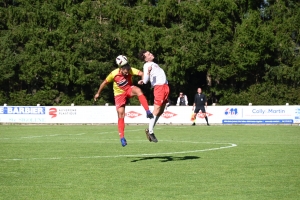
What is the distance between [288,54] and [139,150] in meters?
41.2

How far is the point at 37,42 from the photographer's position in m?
60.8

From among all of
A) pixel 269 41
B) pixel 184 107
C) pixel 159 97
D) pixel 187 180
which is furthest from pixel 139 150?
pixel 269 41

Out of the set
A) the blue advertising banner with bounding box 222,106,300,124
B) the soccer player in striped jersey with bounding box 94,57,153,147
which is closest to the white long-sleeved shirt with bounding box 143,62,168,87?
the soccer player in striped jersey with bounding box 94,57,153,147

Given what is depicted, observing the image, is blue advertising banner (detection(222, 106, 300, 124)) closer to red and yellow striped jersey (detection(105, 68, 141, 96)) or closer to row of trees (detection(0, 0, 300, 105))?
row of trees (detection(0, 0, 300, 105))

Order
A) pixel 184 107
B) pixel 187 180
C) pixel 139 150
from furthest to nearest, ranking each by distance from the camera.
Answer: pixel 184 107
pixel 139 150
pixel 187 180

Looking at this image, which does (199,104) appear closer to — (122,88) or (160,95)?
(122,88)

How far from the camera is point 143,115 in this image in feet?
138

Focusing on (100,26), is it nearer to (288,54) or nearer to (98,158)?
(288,54)

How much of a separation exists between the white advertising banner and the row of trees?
472 inches

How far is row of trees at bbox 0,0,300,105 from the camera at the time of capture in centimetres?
5672

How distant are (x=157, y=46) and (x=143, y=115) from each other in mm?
17428

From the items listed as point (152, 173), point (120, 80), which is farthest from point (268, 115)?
point (152, 173)

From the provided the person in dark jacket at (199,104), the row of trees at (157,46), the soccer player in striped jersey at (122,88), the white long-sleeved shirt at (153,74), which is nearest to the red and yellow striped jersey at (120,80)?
the soccer player in striped jersey at (122,88)

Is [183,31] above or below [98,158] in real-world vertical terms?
above
